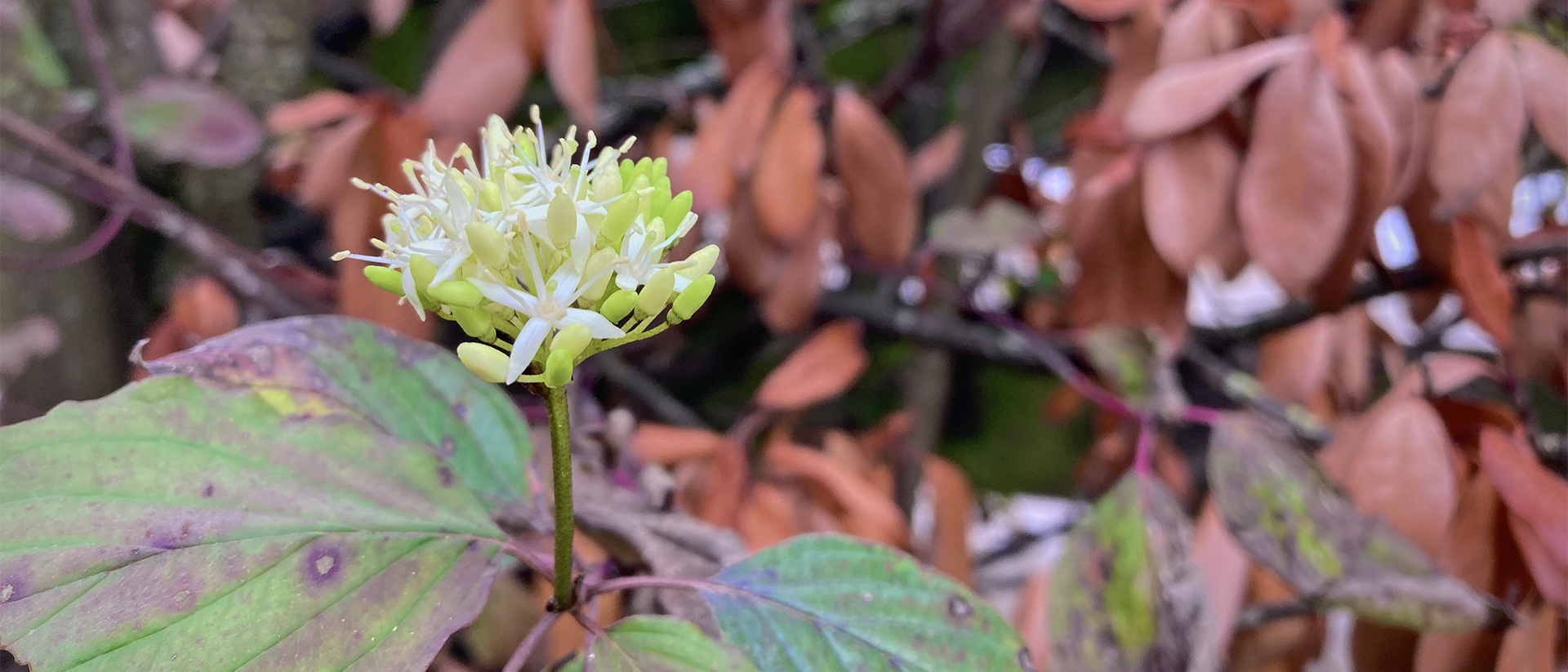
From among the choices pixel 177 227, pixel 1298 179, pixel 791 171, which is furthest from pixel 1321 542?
pixel 177 227

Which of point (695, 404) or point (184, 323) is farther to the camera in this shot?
point (695, 404)

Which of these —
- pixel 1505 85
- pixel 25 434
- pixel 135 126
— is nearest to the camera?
pixel 25 434

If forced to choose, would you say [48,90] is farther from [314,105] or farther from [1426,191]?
[1426,191]

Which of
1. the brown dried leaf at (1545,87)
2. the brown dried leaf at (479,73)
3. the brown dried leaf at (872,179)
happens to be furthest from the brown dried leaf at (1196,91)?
the brown dried leaf at (479,73)

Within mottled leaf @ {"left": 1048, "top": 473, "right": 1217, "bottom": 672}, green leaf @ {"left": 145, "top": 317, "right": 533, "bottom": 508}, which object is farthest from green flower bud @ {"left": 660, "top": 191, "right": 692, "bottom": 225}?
mottled leaf @ {"left": 1048, "top": 473, "right": 1217, "bottom": 672}

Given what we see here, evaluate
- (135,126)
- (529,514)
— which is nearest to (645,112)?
(135,126)

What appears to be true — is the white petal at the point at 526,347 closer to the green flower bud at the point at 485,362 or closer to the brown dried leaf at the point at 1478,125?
the green flower bud at the point at 485,362
